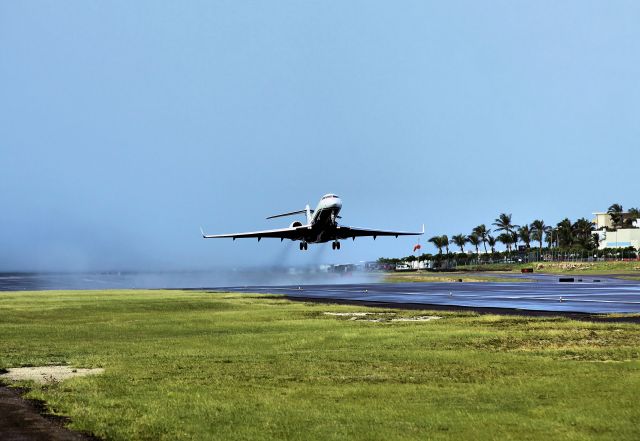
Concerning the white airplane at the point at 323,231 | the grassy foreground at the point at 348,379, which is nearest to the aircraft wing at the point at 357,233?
the white airplane at the point at 323,231

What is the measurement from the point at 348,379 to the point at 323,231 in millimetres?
75186

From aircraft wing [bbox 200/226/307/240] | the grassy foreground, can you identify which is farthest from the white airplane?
the grassy foreground

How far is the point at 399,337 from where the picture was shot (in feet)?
125

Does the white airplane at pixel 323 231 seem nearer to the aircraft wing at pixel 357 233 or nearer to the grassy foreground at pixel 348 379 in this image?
the aircraft wing at pixel 357 233

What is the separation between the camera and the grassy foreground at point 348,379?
1817 centimetres

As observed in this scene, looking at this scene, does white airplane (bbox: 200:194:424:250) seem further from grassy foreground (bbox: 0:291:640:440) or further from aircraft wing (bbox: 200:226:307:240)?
grassy foreground (bbox: 0:291:640:440)

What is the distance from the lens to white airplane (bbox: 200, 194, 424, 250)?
9381cm

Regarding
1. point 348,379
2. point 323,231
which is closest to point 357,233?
point 323,231

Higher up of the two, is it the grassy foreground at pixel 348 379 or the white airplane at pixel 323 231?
the white airplane at pixel 323 231

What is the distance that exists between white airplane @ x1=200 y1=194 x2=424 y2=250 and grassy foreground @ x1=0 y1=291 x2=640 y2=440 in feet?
154

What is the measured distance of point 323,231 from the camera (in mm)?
100125

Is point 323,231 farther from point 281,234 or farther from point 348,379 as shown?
point 348,379

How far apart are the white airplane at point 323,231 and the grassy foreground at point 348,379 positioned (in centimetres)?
4680

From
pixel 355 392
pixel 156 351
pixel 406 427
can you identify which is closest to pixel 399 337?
pixel 156 351
